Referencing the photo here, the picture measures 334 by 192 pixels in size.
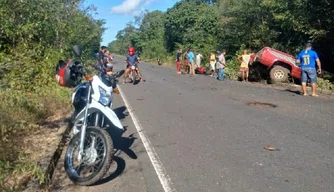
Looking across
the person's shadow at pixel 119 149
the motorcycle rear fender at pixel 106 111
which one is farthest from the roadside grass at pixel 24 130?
the motorcycle rear fender at pixel 106 111

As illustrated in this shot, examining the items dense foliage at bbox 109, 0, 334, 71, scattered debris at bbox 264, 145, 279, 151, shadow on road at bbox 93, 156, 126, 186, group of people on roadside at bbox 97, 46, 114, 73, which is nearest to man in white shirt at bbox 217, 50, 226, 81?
dense foliage at bbox 109, 0, 334, 71

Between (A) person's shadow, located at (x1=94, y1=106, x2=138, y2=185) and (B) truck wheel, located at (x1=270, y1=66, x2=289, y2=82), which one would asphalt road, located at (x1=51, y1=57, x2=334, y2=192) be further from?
(B) truck wheel, located at (x1=270, y1=66, x2=289, y2=82)

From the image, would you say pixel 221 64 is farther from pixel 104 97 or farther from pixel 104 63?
pixel 104 97

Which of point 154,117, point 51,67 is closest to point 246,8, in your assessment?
point 51,67

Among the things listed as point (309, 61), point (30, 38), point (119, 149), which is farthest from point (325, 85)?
point (30, 38)

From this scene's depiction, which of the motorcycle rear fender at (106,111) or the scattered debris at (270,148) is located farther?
the scattered debris at (270,148)

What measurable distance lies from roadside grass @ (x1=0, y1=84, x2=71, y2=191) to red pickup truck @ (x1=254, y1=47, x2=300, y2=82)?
962cm

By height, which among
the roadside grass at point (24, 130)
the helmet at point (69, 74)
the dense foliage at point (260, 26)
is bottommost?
the roadside grass at point (24, 130)

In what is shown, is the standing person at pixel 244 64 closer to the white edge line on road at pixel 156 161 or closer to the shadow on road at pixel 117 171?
the white edge line on road at pixel 156 161

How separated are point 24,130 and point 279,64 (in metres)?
12.6

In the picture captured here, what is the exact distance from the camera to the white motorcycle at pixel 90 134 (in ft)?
14.6

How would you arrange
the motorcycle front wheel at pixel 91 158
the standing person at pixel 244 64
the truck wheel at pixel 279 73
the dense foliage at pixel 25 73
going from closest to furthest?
1. the motorcycle front wheel at pixel 91 158
2. the dense foliage at pixel 25 73
3. the truck wheel at pixel 279 73
4. the standing person at pixel 244 64

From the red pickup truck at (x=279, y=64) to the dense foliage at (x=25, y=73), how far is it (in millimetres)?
9204

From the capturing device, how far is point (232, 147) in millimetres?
6125
